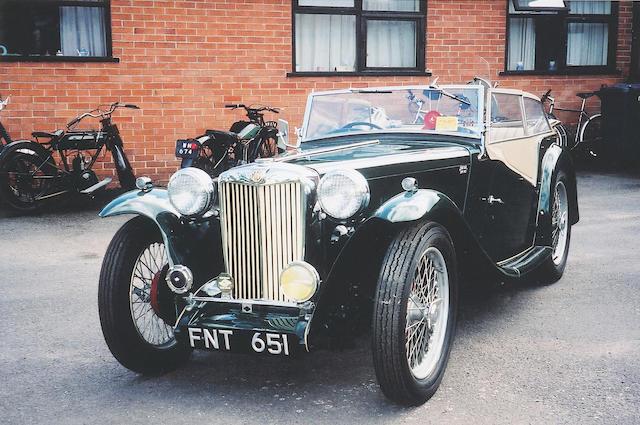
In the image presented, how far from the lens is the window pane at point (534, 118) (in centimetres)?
526

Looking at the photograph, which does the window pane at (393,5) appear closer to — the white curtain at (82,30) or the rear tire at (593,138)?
the rear tire at (593,138)

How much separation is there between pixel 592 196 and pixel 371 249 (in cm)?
642

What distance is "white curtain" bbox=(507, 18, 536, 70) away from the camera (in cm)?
1179

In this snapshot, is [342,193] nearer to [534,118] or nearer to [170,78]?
[534,118]

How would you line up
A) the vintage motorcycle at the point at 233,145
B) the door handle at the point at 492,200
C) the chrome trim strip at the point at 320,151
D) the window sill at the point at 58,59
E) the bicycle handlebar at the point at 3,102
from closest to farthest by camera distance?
the chrome trim strip at the point at 320,151 < the door handle at the point at 492,200 < the vintage motorcycle at the point at 233,145 < the bicycle handlebar at the point at 3,102 < the window sill at the point at 58,59

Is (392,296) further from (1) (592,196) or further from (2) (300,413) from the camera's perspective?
(1) (592,196)

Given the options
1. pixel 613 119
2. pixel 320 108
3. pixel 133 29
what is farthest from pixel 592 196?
pixel 133 29

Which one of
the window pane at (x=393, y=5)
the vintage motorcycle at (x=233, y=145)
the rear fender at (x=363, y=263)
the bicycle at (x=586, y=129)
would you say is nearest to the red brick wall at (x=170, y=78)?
the vintage motorcycle at (x=233, y=145)

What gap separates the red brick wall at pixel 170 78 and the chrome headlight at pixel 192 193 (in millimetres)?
6438

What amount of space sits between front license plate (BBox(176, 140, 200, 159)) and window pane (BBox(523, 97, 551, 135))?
159 inches

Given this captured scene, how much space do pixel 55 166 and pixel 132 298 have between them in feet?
17.5

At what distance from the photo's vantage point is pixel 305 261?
133 inches

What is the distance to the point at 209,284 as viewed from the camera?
353 cm

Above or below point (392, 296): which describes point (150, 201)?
above
